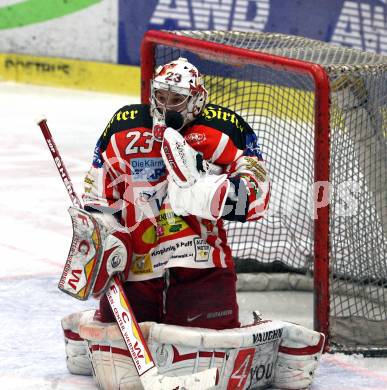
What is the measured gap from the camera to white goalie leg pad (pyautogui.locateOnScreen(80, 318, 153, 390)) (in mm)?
3992

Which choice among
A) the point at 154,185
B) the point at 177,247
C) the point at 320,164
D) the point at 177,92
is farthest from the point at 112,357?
the point at 320,164

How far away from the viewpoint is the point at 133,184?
13.5 ft

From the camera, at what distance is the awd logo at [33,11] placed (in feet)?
38.3

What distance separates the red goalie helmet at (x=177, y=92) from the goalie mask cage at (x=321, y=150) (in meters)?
0.13

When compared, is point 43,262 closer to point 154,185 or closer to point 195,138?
point 154,185

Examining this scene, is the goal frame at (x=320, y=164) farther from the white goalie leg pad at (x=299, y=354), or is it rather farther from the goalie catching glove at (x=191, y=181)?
the goalie catching glove at (x=191, y=181)

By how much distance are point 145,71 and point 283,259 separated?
110 centimetres

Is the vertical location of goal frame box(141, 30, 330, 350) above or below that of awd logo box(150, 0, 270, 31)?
above

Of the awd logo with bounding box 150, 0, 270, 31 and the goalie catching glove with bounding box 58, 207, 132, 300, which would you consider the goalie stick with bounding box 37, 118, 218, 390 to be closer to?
the goalie catching glove with bounding box 58, 207, 132, 300

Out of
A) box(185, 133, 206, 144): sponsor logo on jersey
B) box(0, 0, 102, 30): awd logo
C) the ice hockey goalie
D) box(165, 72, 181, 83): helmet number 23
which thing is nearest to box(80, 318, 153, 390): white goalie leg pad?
the ice hockey goalie

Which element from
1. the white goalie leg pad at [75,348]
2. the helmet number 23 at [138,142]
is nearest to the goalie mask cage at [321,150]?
the helmet number 23 at [138,142]

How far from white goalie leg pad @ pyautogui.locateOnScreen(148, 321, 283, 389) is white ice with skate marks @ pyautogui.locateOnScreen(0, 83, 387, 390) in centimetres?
33

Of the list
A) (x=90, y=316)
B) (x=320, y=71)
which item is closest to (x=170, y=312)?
(x=90, y=316)

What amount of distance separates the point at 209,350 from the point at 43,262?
84.4 inches
